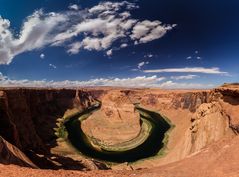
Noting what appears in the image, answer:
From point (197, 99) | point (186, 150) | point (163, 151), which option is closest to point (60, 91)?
point (197, 99)

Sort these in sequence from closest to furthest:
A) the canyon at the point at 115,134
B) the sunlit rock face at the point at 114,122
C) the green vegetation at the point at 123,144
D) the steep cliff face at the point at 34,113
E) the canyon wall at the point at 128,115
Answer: the canyon at the point at 115,134 < the canyon wall at the point at 128,115 < the steep cliff face at the point at 34,113 < the green vegetation at the point at 123,144 < the sunlit rock face at the point at 114,122

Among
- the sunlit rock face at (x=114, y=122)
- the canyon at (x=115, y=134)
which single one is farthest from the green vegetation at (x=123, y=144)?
the sunlit rock face at (x=114, y=122)

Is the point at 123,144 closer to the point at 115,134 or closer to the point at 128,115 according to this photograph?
the point at 115,134

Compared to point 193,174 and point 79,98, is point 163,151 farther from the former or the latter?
point 79,98

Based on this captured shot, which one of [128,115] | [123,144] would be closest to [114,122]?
[128,115]

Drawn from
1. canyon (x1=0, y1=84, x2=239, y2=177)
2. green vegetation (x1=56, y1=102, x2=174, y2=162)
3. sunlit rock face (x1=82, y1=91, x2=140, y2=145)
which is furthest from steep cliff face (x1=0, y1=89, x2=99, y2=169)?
sunlit rock face (x1=82, y1=91, x2=140, y2=145)

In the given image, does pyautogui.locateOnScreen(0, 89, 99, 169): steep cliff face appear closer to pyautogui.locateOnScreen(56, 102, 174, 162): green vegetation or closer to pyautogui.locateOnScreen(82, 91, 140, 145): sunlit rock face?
pyautogui.locateOnScreen(56, 102, 174, 162): green vegetation

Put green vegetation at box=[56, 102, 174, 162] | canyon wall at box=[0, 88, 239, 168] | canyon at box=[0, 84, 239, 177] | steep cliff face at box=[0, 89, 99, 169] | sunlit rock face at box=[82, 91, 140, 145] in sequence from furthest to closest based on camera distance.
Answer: sunlit rock face at box=[82, 91, 140, 145], green vegetation at box=[56, 102, 174, 162], steep cliff face at box=[0, 89, 99, 169], canyon wall at box=[0, 88, 239, 168], canyon at box=[0, 84, 239, 177]

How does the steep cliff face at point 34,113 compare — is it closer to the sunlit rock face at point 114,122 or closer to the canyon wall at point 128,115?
the canyon wall at point 128,115
